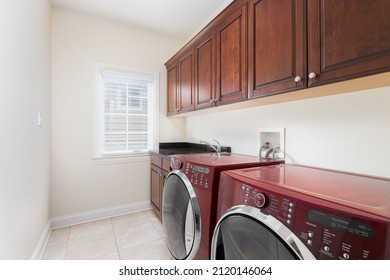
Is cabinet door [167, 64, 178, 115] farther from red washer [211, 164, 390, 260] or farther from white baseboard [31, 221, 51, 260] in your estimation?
white baseboard [31, 221, 51, 260]

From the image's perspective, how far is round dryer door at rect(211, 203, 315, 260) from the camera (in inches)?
23.8

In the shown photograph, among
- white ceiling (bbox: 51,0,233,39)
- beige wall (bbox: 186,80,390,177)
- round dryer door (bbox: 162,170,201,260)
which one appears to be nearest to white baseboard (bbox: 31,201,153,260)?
round dryer door (bbox: 162,170,201,260)

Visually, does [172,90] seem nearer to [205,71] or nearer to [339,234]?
[205,71]

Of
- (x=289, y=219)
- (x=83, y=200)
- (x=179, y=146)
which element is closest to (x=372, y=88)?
(x=289, y=219)

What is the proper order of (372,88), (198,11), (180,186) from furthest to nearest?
(198,11) → (180,186) → (372,88)

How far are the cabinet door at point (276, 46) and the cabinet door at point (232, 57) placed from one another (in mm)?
70

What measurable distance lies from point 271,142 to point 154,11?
201 cm

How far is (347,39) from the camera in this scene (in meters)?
0.84

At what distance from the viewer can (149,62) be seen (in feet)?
8.99

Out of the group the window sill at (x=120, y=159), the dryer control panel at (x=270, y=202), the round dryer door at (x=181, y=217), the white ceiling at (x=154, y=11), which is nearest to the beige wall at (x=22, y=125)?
the white ceiling at (x=154, y=11)

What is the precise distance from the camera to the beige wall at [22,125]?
1043 mm

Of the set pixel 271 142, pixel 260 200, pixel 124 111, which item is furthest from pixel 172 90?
pixel 260 200

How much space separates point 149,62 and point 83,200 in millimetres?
2061

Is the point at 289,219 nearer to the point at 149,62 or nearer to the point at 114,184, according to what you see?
the point at 114,184
